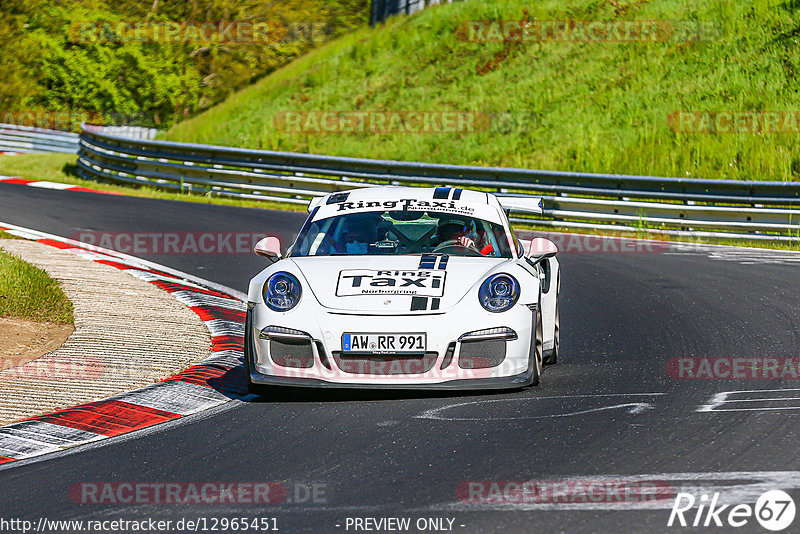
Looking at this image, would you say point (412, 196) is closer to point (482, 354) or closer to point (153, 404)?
point (482, 354)

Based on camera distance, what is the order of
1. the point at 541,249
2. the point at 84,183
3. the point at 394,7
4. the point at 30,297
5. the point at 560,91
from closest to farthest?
the point at 541,249 → the point at 30,297 → the point at 84,183 → the point at 560,91 → the point at 394,7

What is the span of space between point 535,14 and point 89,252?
67.4 feet

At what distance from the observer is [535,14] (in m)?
31.5

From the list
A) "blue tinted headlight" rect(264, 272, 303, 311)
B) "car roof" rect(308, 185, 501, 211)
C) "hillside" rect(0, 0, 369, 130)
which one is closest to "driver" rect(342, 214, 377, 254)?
"car roof" rect(308, 185, 501, 211)

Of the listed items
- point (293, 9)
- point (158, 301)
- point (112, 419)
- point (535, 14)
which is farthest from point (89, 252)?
point (293, 9)

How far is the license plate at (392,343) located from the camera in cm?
664

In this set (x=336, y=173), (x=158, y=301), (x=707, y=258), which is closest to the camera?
(x=158, y=301)

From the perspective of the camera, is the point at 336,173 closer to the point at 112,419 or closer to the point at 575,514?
the point at 112,419

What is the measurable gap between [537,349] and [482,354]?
0.60 metres

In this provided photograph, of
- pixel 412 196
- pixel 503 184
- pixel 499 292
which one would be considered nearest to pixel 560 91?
pixel 503 184

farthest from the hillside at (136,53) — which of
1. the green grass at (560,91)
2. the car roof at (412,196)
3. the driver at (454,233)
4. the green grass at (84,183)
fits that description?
the driver at (454,233)

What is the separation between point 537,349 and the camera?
7219 mm

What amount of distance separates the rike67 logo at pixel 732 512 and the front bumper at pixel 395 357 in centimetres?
237

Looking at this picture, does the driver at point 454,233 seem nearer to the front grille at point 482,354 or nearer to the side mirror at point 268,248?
the side mirror at point 268,248
